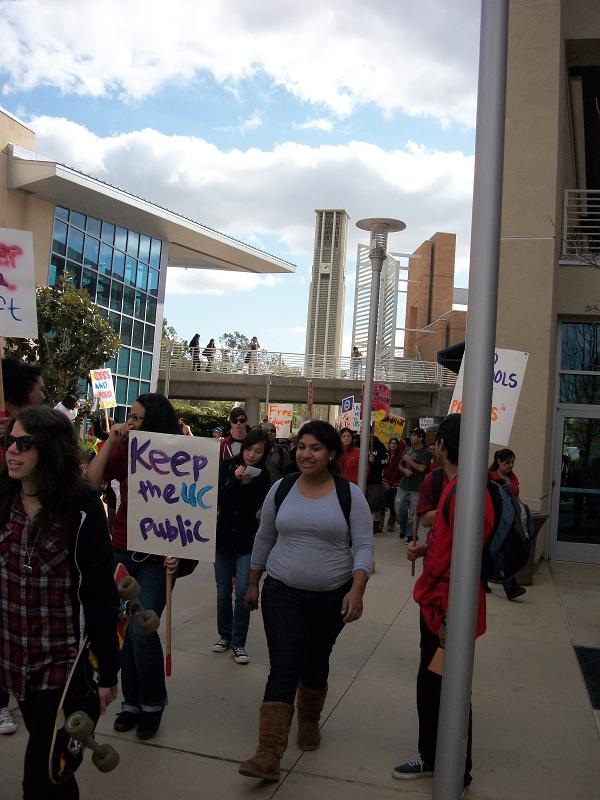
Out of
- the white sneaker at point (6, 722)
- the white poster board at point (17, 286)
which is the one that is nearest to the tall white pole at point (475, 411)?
the white sneaker at point (6, 722)

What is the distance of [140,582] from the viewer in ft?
16.4

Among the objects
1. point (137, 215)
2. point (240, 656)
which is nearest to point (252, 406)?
point (137, 215)

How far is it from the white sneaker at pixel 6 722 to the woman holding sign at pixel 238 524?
199 centimetres

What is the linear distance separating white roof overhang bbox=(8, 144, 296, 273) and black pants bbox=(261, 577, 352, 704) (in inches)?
1059

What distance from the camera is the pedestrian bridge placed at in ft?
143

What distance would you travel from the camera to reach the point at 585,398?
12.8 metres

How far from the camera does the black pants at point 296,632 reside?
13.9 feet

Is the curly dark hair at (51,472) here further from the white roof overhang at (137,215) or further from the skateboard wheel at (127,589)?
the white roof overhang at (137,215)

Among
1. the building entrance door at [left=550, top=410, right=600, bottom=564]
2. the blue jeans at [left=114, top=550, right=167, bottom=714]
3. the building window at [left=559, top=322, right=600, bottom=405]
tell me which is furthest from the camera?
the building window at [left=559, top=322, right=600, bottom=405]

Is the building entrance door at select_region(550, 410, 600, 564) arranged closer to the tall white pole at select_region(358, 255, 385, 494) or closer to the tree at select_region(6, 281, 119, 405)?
the tall white pole at select_region(358, 255, 385, 494)

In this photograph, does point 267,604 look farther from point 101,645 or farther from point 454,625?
point 101,645

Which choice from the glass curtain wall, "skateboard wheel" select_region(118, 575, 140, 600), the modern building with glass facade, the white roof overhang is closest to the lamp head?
"skateboard wheel" select_region(118, 575, 140, 600)

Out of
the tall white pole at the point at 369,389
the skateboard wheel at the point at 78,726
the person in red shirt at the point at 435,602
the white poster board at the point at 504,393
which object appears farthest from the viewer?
the tall white pole at the point at 369,389

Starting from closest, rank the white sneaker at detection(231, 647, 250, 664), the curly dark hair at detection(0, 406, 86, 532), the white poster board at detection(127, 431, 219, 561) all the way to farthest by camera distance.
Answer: the curly dark hair at detection(0, 406, 86, 532) < the white poster board at detection(127, 431, 219, 561) < the white sneaker at detection(231, 647, 250, 664)
